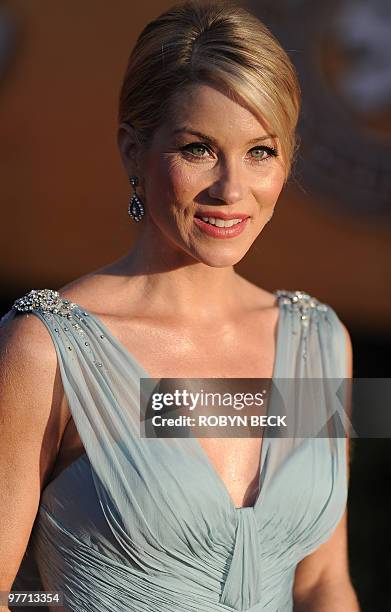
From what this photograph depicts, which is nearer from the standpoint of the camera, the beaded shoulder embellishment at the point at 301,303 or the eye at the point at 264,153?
the eye at the point at 264,153

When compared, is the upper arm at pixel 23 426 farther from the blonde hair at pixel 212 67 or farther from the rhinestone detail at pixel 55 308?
the blonde hair at pixel 212 67

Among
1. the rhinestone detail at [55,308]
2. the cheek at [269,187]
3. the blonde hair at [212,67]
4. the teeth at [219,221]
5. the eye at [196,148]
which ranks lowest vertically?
the rhinestone detail at [55,308]

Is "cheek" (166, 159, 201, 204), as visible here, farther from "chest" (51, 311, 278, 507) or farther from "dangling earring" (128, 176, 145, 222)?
"chest" (51, 311, 278, 507)

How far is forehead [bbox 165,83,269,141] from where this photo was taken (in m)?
2.29

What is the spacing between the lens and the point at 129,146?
2.49m

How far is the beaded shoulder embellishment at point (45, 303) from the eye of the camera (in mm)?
2364

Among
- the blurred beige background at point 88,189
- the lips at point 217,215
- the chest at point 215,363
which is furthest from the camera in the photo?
the blurred beige background at point 88,189

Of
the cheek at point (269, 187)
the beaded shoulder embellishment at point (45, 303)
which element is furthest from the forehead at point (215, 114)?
the beaded shoulder embellishment at point (45, 303)

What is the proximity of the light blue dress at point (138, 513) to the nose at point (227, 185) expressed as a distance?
43cm

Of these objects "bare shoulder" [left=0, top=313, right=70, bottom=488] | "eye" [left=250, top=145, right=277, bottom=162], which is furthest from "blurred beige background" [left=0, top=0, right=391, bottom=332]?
"bare shoulder" [left=0, top=313, right=70, bottom=488]

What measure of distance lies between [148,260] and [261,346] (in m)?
0.39

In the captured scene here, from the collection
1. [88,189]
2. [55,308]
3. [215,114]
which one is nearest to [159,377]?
[55,308]

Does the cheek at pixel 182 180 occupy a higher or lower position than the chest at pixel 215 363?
higher

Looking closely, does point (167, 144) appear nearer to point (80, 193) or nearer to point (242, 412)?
point (242, 412)
